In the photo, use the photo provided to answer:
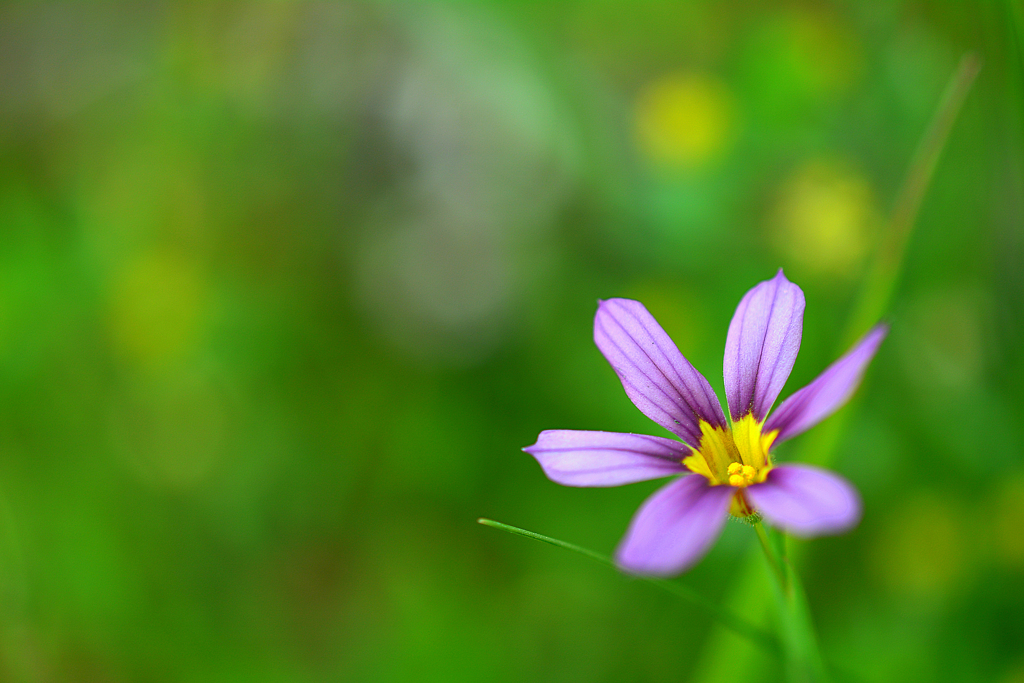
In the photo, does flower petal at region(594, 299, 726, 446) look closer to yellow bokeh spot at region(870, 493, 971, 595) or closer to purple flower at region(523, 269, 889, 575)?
purple flower at region(523, 269, 889, 575)

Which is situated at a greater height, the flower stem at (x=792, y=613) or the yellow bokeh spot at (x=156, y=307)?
the flower stem at (x=792, y=613)

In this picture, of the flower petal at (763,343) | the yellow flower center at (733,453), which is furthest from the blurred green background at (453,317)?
the flower petal at (763,343)

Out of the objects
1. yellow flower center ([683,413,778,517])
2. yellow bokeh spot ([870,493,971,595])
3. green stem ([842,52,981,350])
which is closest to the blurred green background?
yellow bokeh spot ([870,493,971,595])

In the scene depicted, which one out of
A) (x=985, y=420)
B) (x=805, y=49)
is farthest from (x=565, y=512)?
(x=805, y=49)

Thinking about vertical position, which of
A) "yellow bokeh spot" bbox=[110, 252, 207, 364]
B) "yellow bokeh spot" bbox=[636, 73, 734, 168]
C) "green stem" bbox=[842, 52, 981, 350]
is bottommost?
"yellow bokeh spot" bbox=[110, 252, 207, 364]

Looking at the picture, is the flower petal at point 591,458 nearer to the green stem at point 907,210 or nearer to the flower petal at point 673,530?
the flower petal at point 673,530

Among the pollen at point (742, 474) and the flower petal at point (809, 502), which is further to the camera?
the pollen at point (742, 474)

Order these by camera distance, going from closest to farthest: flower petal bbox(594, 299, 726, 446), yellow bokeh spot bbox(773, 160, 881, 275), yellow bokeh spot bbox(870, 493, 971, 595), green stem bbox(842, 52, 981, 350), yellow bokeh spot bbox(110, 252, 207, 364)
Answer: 1. flower petal bbox(594, 299, 726, 446)
2. green stem bbox(842, 52, 981, 350)
3. yellow bokeh spot bbox(870, 493, 971, 595)
4. yellow bokeh spot bbox(773, 160, 881, 275)
5. yellow bokeh spot bbox(110, 252, 207, 364)
